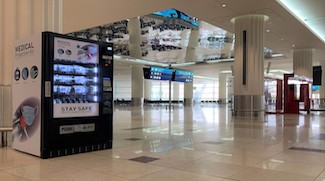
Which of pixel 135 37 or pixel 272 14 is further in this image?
pixel 135 37

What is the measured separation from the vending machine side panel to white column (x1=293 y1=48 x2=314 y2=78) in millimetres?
21066

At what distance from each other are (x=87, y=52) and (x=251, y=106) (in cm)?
1107

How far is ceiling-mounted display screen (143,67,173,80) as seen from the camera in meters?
25.5

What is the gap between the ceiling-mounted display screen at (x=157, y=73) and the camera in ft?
83.8

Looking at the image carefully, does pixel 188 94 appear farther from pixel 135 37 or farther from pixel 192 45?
pixel 135 37

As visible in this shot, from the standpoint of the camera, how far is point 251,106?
14.9 metres

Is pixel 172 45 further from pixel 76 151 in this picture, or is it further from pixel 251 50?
pixel 76 151

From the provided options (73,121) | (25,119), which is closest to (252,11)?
(73,121)

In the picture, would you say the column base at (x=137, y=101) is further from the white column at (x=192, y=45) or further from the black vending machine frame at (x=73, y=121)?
the black vending machine frame at (x=73, y=121)

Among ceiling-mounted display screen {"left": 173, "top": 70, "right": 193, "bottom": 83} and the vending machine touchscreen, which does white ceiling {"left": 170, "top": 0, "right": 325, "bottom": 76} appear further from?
ceiling-mounted display screen {"left": 173, "top": 70, "right": 193, "bottom": 83}

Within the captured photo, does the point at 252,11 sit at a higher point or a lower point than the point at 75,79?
higher

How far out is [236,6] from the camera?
1341 cm

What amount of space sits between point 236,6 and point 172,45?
537 inches

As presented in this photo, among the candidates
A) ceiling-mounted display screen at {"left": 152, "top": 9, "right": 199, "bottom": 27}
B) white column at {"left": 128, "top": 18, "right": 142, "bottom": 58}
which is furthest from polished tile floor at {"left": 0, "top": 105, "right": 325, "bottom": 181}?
white column at {"left": 128, "top": 18, "right": 142, "bottom": 58}
